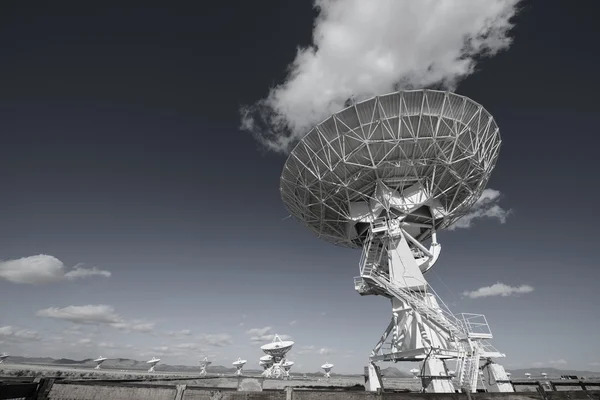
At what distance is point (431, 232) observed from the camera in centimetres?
2123

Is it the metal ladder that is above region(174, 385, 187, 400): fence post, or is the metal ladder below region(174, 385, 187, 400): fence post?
above

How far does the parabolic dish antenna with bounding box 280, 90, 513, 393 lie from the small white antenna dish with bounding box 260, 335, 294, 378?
31.9m

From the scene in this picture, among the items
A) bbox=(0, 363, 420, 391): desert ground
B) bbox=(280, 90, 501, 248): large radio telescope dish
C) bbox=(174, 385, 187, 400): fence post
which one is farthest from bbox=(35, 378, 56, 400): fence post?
bbox=(280, 90, 501, 248): large radio telescope dish

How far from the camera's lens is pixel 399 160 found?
66.0 feet

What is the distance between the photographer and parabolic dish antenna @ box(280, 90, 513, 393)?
17.3 m

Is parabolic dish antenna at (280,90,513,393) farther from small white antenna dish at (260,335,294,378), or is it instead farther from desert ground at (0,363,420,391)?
small white antenna dish at (260,335,294,378)

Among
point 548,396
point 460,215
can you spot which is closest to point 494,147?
point 460,215

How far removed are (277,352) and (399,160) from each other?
40217mm

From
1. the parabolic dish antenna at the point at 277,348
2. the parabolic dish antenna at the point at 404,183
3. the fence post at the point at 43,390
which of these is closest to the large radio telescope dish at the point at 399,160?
the parabolic dish antenna at the point at 404,183

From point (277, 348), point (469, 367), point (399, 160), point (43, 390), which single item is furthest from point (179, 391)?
point (277, 348)

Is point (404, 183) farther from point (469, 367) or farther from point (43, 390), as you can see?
point (43, 390)

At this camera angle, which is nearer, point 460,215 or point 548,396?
point 548,396

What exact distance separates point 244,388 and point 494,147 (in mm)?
22070

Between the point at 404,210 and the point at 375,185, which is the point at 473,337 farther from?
the point at 375,185
